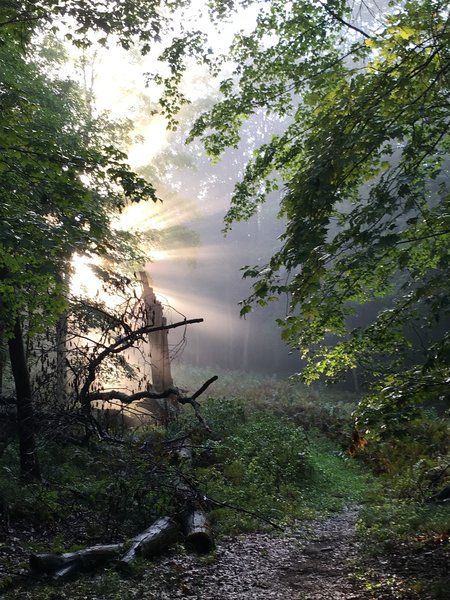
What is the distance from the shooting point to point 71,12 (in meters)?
6.40

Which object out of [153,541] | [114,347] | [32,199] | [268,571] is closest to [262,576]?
[268,571]

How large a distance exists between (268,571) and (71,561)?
2.57 meters

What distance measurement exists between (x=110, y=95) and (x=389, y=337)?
839 inches

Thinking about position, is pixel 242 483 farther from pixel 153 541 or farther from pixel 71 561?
pixel 71 561

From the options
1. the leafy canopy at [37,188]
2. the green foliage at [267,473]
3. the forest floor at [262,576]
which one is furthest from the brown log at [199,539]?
the leafy canopy at [37,188]

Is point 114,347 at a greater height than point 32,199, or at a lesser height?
lesser

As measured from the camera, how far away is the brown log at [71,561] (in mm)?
5730

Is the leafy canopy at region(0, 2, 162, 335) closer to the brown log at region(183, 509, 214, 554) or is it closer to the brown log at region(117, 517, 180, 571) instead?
the brown log at region(117, 517, 180, 571)

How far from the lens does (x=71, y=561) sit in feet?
19.3

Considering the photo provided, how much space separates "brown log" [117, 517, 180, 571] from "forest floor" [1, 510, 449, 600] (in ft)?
0.42

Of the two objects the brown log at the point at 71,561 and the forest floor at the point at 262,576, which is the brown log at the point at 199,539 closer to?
the forest floor at the point at 262,576

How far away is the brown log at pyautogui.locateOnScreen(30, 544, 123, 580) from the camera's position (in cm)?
573

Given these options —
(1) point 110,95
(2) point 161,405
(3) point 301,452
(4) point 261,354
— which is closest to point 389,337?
(3) point 301,452

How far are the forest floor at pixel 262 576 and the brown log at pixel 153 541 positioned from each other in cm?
13
